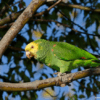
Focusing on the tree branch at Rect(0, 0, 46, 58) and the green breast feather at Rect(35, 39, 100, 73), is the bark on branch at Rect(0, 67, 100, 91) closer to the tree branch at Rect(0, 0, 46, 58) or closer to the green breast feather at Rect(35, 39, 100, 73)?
the green breast feather at Rect(35, 39, 100, 73)

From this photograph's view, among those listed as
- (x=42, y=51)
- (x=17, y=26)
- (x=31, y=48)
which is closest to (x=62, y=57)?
(x=42, y=51)

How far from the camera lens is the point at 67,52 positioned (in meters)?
2.33

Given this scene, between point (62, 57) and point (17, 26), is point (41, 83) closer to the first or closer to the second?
point (62, 57)

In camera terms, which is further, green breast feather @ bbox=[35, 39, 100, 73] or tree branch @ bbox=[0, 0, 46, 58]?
green breast feather @ bbox=[35, 39, 100, 73]

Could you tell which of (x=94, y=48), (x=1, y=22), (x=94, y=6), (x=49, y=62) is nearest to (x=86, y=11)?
(x=94, y=6)

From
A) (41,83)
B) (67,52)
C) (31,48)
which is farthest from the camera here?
(67,52)

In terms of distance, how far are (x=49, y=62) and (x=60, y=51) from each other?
264 mm

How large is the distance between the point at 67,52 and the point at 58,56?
20 cm

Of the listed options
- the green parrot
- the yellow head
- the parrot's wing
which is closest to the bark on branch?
the green parrot

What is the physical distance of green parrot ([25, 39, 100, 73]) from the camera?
2.17 metres

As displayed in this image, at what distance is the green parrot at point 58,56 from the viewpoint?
2174 mm

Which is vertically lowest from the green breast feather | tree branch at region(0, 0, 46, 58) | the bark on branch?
the bark on branch

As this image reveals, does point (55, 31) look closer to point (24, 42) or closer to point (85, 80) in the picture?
point (24, 42)

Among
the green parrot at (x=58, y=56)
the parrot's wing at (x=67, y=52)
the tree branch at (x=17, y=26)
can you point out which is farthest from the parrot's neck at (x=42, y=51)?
the tree branch at (x=17, y=26)
